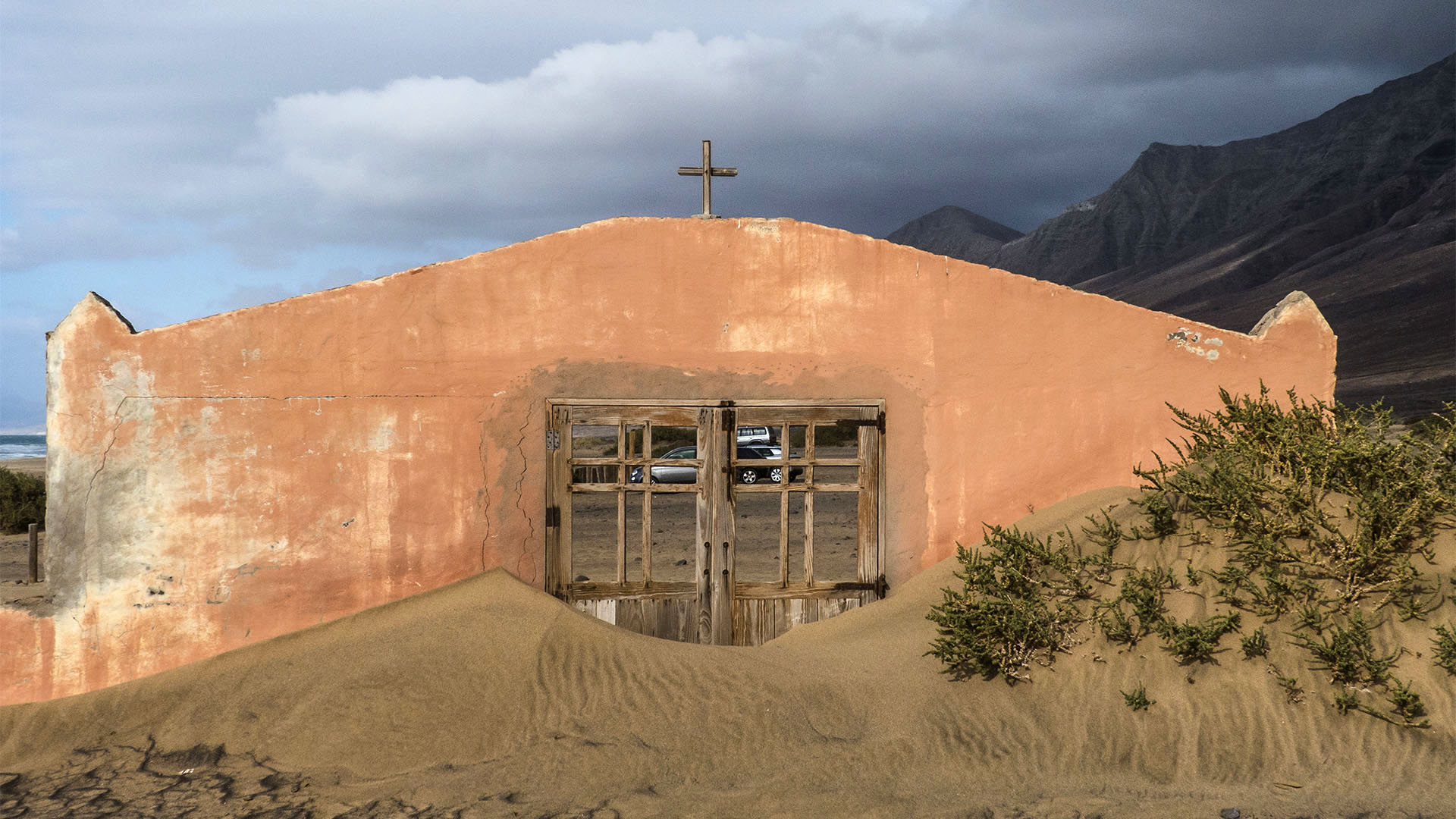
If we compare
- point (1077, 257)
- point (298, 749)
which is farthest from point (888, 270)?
point (1077, 257)

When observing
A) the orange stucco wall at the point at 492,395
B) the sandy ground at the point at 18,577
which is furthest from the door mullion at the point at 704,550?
the sandy ground at the point at 18,577

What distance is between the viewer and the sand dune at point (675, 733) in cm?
504

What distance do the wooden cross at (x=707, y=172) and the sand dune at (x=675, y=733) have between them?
3241 millimetres

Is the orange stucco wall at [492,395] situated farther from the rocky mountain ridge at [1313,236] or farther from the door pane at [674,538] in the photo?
the rocky mountain ridge at [1313,236]

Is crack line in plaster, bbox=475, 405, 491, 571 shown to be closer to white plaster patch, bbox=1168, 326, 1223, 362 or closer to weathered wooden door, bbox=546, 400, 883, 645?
weathered wooden door, bbox=546, 400, 883, 645

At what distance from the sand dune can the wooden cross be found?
3.24 metres

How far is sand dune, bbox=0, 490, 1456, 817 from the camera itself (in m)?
5.04

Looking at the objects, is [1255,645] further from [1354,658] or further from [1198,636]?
[1354,658]

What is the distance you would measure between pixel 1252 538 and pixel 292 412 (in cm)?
620

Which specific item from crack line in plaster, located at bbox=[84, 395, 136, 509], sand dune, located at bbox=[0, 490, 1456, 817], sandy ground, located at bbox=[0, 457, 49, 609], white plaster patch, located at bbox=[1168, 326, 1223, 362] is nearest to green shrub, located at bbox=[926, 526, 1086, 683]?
sand dune, located at bbox=[0, 490, 1456, 817]

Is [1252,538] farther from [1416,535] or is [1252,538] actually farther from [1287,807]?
[1287,807]

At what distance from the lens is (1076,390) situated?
7.54 metres

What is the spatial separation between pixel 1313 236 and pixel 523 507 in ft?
246

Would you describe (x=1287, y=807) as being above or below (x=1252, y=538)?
below
